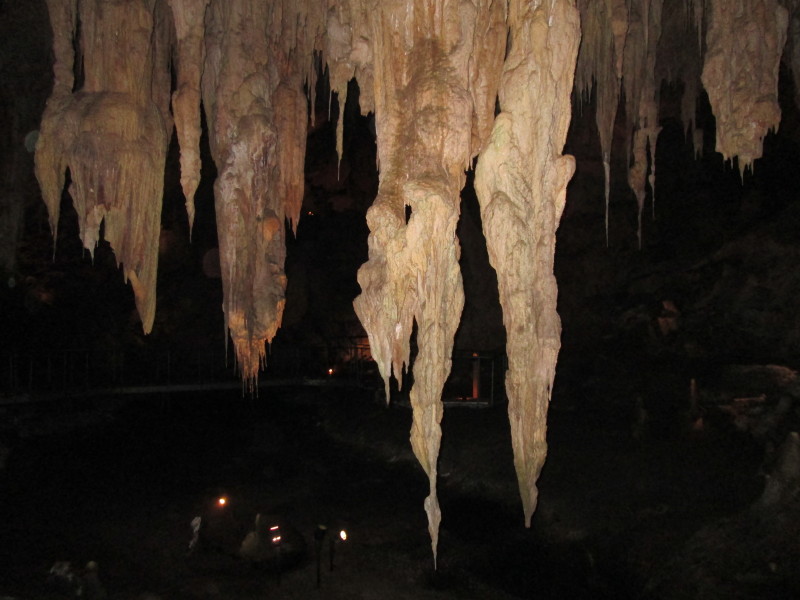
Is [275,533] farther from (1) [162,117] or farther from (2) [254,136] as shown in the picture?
(1) [162,117]

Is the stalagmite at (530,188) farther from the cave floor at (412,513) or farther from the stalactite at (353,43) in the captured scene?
the cave floor at (412,513)

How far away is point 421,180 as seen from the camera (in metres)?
3.75

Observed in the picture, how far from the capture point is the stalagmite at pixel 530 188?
12.5 ft

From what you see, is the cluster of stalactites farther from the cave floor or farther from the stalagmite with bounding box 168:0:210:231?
the cave floor

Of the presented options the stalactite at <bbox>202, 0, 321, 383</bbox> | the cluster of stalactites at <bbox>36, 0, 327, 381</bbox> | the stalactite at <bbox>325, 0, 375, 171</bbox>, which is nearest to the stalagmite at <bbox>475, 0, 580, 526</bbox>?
the stalactite at <bbox>325, 0, 375, 171</bbox>

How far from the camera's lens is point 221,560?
6.69 meters

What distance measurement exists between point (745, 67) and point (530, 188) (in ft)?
10.4

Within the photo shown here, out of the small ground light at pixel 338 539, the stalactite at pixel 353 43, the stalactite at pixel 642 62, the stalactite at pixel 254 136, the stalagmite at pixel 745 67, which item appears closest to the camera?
the stalactite at pixel 353 43

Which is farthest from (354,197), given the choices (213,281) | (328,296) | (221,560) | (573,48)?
(573,48)

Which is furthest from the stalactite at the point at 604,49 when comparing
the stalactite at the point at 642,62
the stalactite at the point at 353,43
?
the stalactite at the point at 353,43

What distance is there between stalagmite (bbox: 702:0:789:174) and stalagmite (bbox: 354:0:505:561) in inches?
104

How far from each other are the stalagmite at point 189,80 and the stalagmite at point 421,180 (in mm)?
2323

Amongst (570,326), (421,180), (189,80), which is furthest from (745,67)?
(570,326)

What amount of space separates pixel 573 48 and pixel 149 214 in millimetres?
4499
